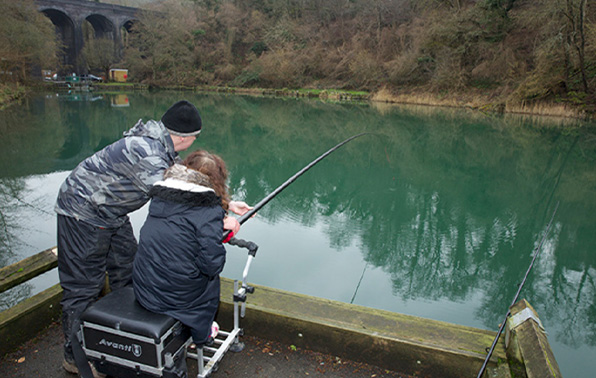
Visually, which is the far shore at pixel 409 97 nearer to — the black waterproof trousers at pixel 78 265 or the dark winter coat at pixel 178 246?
the black waterproof trousers at pixel 78 265

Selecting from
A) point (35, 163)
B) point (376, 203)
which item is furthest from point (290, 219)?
point (35, 163)

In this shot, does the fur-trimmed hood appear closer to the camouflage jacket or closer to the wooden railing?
the camouflage jacket

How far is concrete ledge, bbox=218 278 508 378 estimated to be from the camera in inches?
84.5

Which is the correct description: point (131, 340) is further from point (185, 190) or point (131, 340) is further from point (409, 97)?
point (409, 97)

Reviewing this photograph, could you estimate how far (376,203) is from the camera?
791 centimetres

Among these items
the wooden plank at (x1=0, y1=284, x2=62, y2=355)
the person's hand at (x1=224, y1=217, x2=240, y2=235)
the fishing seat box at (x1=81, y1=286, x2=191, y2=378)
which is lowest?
the wooden plank at (x1=0, y1=284, x2=62, y2=355)

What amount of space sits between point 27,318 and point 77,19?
5619cm

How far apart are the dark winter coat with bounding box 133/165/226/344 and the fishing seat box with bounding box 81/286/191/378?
0.19 ft

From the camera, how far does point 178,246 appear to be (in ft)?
5.67

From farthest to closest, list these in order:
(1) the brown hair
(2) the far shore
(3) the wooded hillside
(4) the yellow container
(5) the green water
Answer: (4) the yellow container, (3) the wooded hillside, (2) the far shore, (5) the green water, (1) the brown hair

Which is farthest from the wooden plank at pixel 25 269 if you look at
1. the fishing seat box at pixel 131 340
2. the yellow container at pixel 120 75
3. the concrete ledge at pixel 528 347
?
the yellow container at pixel 120 75

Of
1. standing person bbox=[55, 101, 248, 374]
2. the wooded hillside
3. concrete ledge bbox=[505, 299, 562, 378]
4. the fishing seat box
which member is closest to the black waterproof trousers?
standing person bbox=[55, 101, 248, 374]

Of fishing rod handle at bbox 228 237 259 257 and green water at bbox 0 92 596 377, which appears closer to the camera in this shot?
fishing rod handle at bbox 228 237 259 257

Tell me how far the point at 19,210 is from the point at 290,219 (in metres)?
4.12
